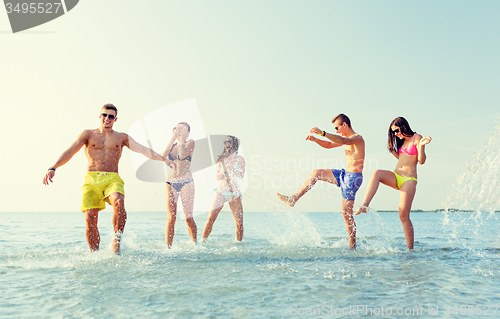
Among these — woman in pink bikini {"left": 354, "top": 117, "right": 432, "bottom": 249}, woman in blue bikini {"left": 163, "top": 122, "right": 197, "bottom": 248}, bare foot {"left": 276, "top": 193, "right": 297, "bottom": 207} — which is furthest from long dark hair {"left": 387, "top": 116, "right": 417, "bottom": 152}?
woman in blue bikini {"left": 163, "top": 122, "right": 197, "bottom": 248}

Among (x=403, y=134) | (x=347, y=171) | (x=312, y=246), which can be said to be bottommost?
(x=312, y=246)

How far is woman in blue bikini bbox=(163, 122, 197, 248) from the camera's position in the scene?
7.38m

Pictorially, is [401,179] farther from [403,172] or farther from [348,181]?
[348,181]

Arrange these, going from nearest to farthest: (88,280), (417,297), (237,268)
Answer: (417,297)
(88,280)
(237,268)

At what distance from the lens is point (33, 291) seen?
412 centimetres

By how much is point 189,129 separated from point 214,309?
15.8 feet

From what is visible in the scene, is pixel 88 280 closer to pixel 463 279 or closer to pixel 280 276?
pixel 280 276

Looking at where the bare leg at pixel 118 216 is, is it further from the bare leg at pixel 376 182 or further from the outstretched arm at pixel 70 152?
the bare leg at pixel 376 182

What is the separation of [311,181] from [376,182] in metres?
1.23

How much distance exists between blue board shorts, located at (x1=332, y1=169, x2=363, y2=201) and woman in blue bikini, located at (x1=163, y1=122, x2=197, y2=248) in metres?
3.13

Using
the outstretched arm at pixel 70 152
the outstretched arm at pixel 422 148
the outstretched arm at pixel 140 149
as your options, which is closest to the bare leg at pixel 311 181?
the outstretched arm at pixel 422 148

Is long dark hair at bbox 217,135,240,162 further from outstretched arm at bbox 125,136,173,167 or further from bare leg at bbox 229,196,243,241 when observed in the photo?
outstretched arm at bbox 125,136,173,167

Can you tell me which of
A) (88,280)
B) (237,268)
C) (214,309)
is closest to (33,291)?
(88,280)

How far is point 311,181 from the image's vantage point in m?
6.92
